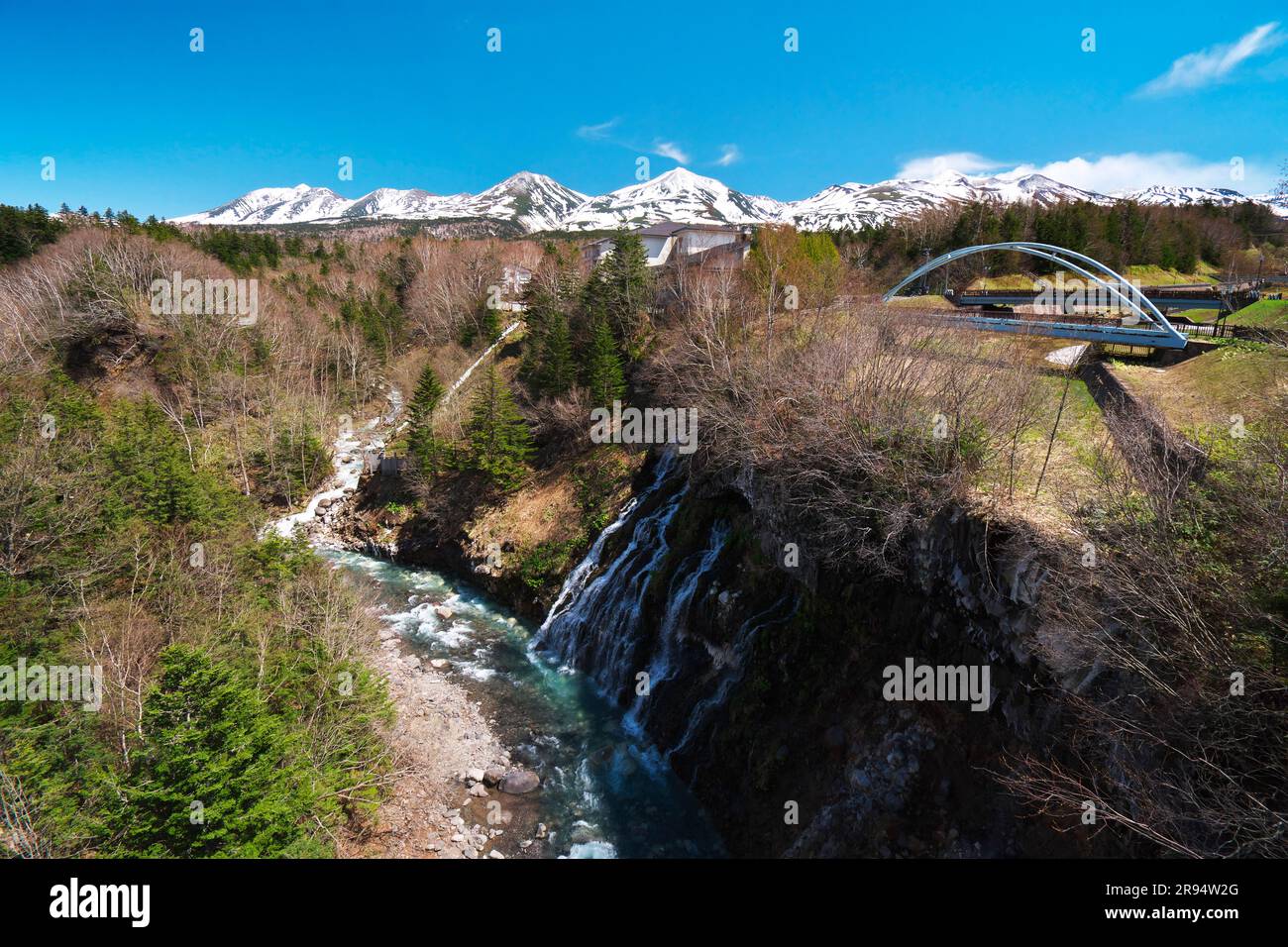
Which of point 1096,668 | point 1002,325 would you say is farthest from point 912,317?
point 1096,668

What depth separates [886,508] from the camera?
1491 centimetres

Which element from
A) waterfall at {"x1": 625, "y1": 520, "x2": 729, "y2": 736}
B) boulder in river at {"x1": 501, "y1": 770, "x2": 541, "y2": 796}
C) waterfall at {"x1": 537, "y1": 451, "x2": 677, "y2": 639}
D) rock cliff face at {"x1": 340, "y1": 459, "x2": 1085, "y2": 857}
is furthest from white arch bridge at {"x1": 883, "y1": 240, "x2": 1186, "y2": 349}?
boulder in river at {"x1": 501, "y1": 770, "x2": 541, "y2": 796}

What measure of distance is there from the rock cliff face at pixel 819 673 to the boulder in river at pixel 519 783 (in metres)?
4.29

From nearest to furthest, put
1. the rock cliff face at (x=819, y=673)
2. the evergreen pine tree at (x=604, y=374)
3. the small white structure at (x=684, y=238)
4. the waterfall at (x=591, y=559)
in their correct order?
1. the rock cliff face at (x=819, y=673)
2. the waterfall at (x=591, y=559)
3. the evergreen pine tree at (x=604, y=374)
4. the small white structure at (x=684, y=238)

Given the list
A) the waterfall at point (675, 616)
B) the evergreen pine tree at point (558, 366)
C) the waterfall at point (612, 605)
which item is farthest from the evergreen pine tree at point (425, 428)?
the waterfall at point (675, 616)

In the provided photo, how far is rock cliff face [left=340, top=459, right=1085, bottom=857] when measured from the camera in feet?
39.6

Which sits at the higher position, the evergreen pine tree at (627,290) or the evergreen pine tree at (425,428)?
the evergreen pine tree at (627,290)

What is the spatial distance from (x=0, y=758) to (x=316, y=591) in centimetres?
810

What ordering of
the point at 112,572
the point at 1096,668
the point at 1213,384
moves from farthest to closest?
the point at 112,572, the point at 1213,384, the point at 1096,668

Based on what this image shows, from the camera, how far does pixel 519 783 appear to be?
1730 cm

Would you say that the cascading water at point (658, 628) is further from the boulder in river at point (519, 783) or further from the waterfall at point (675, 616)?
the boulder in river at point (519, 783)

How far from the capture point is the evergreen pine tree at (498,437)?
32094 mm

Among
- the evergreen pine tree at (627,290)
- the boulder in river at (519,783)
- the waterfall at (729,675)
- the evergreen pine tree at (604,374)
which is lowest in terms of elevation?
the boulder in river at (519,783)
